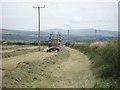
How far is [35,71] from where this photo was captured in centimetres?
1934

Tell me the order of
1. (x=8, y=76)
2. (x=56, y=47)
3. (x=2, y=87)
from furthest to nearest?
1. (x=56, y=47)
2. (x=8, y=76)
3. (x=2, y=87)

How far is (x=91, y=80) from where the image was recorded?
1672 cm

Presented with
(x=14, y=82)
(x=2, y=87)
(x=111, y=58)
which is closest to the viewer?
(x=2, y=87)

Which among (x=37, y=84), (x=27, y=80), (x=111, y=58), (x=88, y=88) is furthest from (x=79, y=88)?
(x=111, y=58)

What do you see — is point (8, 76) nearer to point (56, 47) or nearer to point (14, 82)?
point (14, 82)

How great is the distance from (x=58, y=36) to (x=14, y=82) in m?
32.7

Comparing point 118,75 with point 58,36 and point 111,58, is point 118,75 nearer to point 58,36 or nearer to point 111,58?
point 111,58

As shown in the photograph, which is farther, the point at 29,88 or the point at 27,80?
the point at 27,80

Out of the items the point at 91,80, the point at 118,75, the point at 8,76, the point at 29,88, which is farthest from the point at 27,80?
the point at 118,75

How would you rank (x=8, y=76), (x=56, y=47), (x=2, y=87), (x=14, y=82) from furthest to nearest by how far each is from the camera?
(x=56, y=47) < (x=8, y=76) < (x=14, y=82) < (x=2, y=87)

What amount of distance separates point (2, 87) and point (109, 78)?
576cm

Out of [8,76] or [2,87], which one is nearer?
→ [2,87]

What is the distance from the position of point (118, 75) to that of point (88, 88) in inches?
101

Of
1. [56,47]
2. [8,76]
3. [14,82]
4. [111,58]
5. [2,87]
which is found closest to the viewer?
[2,87]
